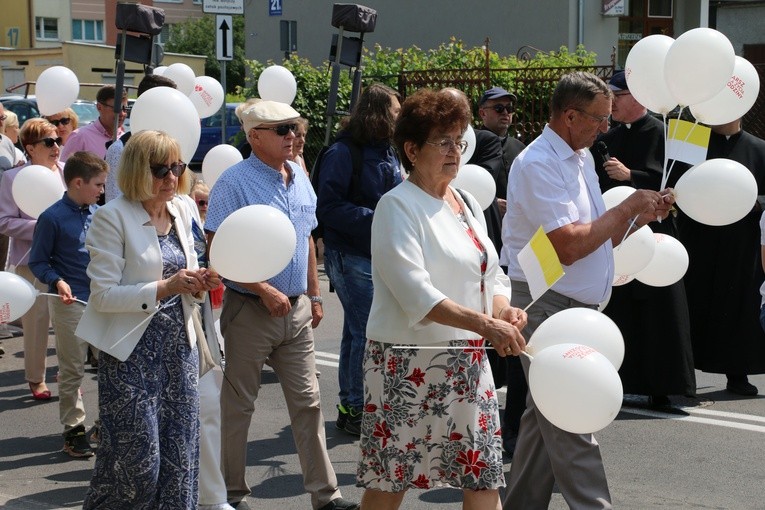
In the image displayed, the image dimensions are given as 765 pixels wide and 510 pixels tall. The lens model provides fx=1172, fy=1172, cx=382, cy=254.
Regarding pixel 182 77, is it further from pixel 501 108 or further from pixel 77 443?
pixel 77 443

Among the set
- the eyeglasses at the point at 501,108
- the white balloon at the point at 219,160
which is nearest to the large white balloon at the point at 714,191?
the eyeglasses at the point at 501,108

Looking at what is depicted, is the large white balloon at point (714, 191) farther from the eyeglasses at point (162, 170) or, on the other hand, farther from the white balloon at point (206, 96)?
the white balloon at point (206, 96)

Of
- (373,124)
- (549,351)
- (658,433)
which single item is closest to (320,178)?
(373,124)

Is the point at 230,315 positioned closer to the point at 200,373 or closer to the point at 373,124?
the point at 200,373

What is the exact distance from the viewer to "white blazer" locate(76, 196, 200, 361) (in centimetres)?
487

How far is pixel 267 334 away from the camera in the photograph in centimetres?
576

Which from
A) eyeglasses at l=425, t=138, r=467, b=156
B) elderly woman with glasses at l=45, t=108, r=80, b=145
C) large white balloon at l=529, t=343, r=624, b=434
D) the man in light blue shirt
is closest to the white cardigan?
eyeglasses at l=425, t=138, r=467, b=156

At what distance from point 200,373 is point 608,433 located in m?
3.16

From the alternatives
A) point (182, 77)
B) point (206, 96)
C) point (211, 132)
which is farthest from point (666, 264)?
point (211, 132)

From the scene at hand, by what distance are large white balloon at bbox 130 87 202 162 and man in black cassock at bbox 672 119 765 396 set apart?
4.01m

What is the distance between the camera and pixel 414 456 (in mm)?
4395

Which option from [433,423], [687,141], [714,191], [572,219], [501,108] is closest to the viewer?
[433,423]

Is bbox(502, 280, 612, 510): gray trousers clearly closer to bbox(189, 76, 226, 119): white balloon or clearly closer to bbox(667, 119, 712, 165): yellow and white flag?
bbox(667, 119, 712, 165): yellow and white flag

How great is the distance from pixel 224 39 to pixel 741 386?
31.1 feet
